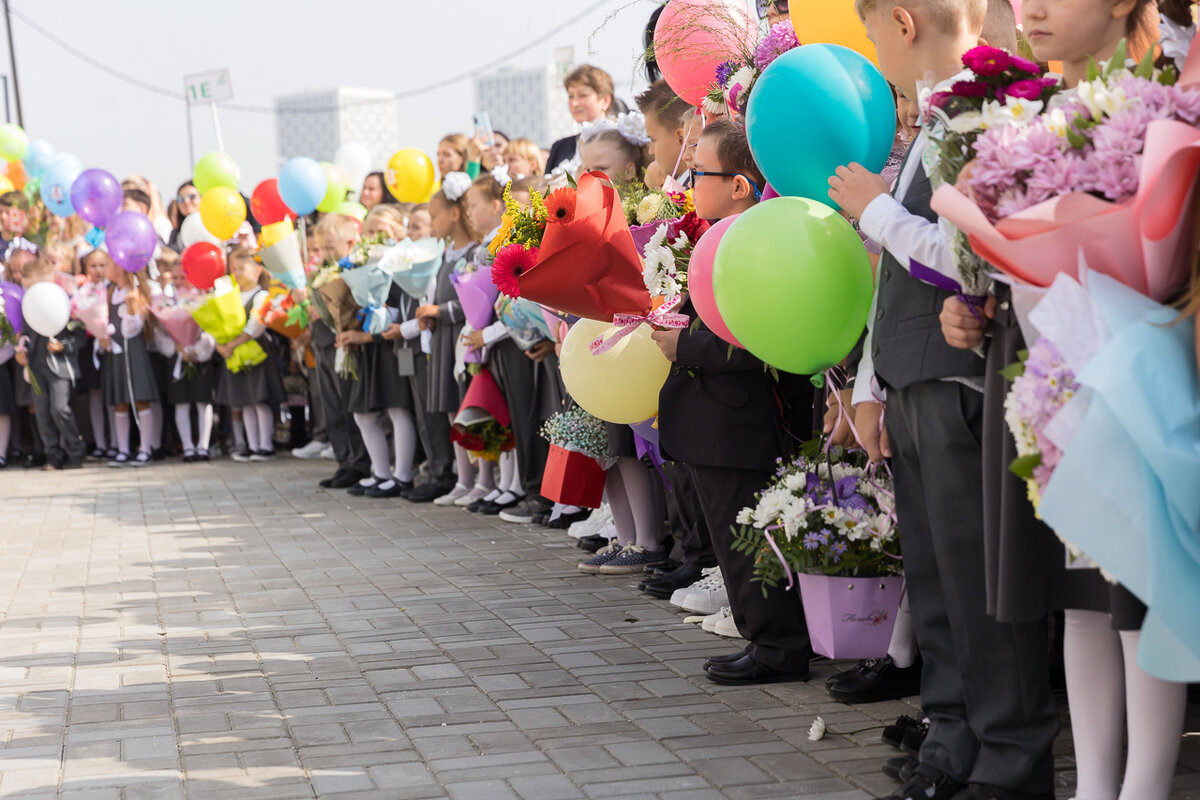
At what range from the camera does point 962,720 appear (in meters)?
3.21

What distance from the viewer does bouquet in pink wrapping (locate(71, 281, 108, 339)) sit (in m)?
12.8

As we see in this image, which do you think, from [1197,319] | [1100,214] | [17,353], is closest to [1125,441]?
[1197,319]

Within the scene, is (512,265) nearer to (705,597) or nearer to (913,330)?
(705,597)

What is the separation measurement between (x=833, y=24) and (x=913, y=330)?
4.66 feet

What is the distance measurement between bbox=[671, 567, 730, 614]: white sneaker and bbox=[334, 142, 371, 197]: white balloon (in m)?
9.87

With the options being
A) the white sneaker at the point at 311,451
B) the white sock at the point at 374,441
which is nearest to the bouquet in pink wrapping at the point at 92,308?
the white sneaker at the point at 311,451

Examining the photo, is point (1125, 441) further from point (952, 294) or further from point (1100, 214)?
point (952, 294)

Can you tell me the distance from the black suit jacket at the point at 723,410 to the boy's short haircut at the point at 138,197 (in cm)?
1094

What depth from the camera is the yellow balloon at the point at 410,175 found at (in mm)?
11734

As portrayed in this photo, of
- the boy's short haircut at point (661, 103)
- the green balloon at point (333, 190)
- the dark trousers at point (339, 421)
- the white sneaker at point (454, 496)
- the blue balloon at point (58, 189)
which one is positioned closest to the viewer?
the boy's short haircut at point (661, 103)

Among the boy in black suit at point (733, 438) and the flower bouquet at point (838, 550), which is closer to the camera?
the flower bouquet at point (838, 550)

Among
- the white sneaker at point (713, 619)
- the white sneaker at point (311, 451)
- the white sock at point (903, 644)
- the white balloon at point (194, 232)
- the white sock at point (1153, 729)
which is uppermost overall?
the white balloon at point (194, 232)

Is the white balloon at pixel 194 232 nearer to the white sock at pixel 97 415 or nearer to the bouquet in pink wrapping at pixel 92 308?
the bouquet in pink wrapping at pixel 92 308

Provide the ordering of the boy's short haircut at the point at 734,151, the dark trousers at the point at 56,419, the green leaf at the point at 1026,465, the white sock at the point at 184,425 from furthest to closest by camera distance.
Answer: the white sock at the point at 184,425 → the dark trousers at the point at 56,419 → the boy's short haircut at the point at 734,151 → the green leaf at the point at 1026,465
